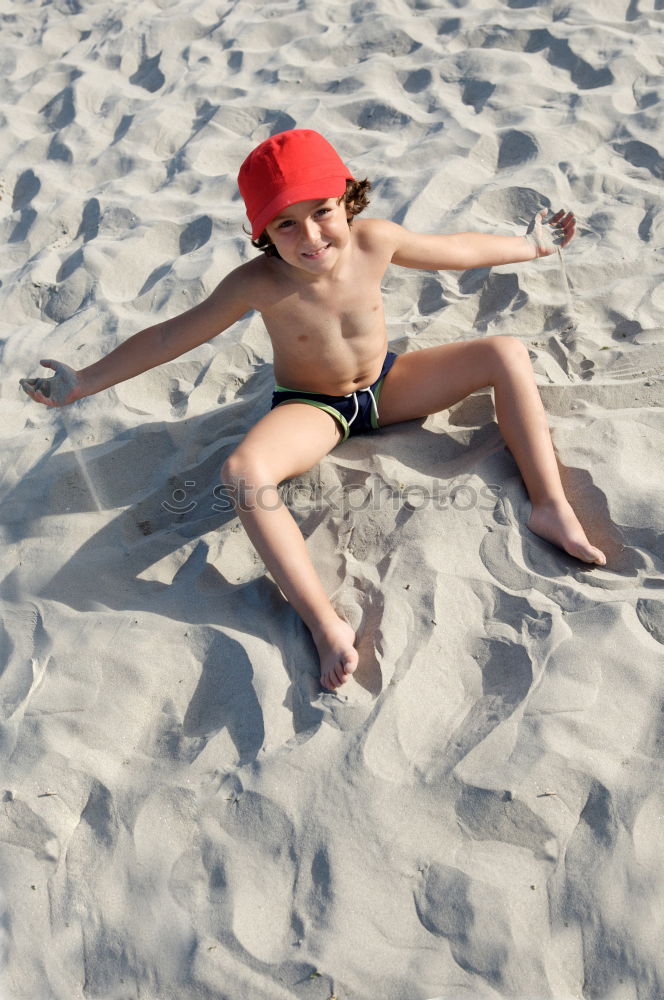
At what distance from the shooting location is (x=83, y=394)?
7.89 ft

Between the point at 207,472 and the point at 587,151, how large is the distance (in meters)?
2.08

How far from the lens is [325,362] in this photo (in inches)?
94.7

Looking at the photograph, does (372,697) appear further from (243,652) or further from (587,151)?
(587,151)

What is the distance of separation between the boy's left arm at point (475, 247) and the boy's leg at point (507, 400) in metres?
0.26

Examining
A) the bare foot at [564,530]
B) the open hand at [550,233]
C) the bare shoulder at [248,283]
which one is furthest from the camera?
the open hand at [550,233]

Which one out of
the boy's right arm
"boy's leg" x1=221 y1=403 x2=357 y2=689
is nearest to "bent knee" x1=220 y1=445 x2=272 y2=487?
"boy's leg" x1=221 y1=403 x2=357 y2=689

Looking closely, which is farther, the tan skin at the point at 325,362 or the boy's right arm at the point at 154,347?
the boy's right arm at the point at 154,347

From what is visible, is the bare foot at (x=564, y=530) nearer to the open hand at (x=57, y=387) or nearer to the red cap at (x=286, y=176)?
the red cap at (x=286, y=176)

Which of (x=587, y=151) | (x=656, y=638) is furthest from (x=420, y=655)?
(x=587, y=151)

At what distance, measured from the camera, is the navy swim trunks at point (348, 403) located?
245 cm

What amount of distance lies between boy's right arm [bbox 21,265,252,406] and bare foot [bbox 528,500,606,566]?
37.3 inches

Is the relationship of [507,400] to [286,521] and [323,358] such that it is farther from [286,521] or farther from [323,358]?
[286,521]

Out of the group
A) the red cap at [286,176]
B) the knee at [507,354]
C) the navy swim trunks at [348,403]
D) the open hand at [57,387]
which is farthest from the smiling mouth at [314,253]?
the open hand at [57,387]

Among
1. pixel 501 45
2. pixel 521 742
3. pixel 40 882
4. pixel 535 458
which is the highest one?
pixel 501 45
